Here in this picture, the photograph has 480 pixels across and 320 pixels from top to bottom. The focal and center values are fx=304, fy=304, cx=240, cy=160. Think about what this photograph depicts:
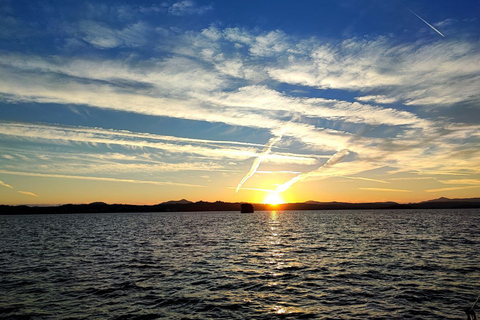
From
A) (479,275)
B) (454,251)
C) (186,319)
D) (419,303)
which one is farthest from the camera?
(454,251)

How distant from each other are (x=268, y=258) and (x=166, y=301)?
1922cm

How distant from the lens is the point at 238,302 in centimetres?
1991

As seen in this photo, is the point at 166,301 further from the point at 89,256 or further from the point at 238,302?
the point at 89,256

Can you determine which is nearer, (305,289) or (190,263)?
(305,289)

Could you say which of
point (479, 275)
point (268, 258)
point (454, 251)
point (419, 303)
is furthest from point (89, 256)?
point (454, 251)

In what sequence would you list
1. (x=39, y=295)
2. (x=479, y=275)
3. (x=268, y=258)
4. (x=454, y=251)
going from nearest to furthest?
1. (x=39, y=295)
2. (x=479, y=275)
3. (x=268, y=258)
4. (x=454, y=251)

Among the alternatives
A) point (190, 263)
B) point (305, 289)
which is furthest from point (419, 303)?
point (190, 263)

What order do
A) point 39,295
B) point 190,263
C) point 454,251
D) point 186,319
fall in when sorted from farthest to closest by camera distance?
point 454,251
point 190,263
point 39,295
point 186,319

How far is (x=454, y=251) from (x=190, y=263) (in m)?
34.1

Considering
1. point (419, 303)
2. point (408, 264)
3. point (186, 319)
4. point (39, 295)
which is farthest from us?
point (408, 264)

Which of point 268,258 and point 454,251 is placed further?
point 454,251

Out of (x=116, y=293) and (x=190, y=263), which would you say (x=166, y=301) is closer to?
(x=116, y=293)

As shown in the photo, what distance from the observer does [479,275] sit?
26344 millimetres

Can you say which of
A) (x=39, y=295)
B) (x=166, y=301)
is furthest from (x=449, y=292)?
(x=39, y=295)
